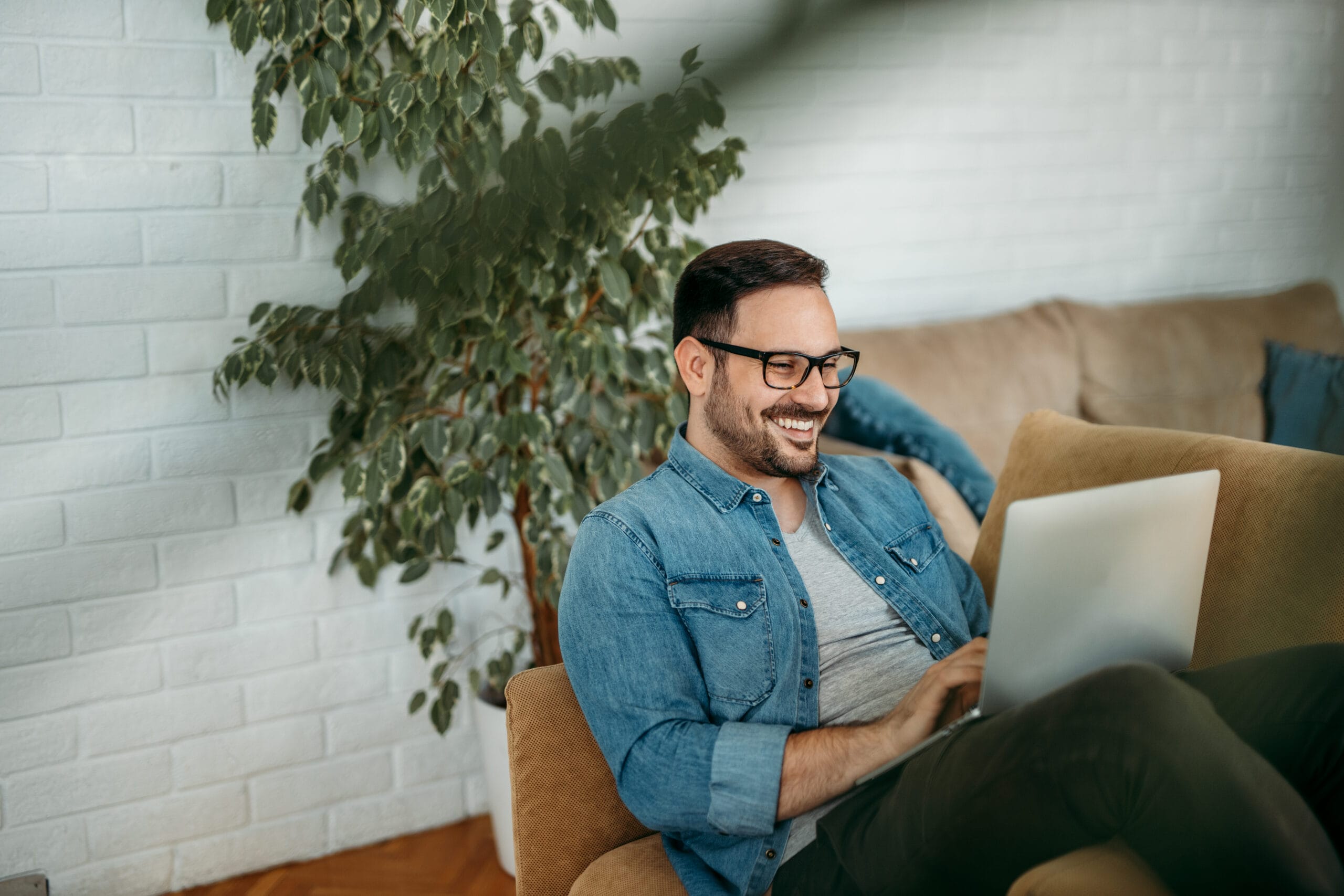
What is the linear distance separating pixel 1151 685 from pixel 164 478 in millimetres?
1499

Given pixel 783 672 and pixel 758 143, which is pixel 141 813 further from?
pixel 758 143

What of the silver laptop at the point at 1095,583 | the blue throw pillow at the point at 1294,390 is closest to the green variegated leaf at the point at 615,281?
the silver laptop at the point at 1095,583

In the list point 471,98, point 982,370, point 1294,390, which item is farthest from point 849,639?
point 1294,390

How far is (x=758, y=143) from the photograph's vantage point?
192 millimetres

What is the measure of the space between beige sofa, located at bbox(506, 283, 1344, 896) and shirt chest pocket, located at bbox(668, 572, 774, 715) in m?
0.15

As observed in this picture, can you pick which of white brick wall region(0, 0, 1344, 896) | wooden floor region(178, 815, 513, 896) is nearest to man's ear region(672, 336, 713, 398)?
white brick wall region(0, 0, 1344, 896)

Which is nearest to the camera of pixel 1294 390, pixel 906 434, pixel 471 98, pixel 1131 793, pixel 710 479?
pixel 1131 793

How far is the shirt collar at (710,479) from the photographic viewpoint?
3.61ft

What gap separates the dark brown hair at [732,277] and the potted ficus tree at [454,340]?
0.17 m

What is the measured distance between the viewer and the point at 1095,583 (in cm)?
63

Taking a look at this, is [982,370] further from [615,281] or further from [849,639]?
[849,639]

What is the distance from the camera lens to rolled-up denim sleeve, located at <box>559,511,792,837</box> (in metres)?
0.90

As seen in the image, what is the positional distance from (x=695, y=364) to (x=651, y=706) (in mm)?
376

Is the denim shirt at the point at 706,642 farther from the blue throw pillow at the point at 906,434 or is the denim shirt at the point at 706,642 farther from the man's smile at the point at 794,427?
the blue throw pillow at the point at 906,434
